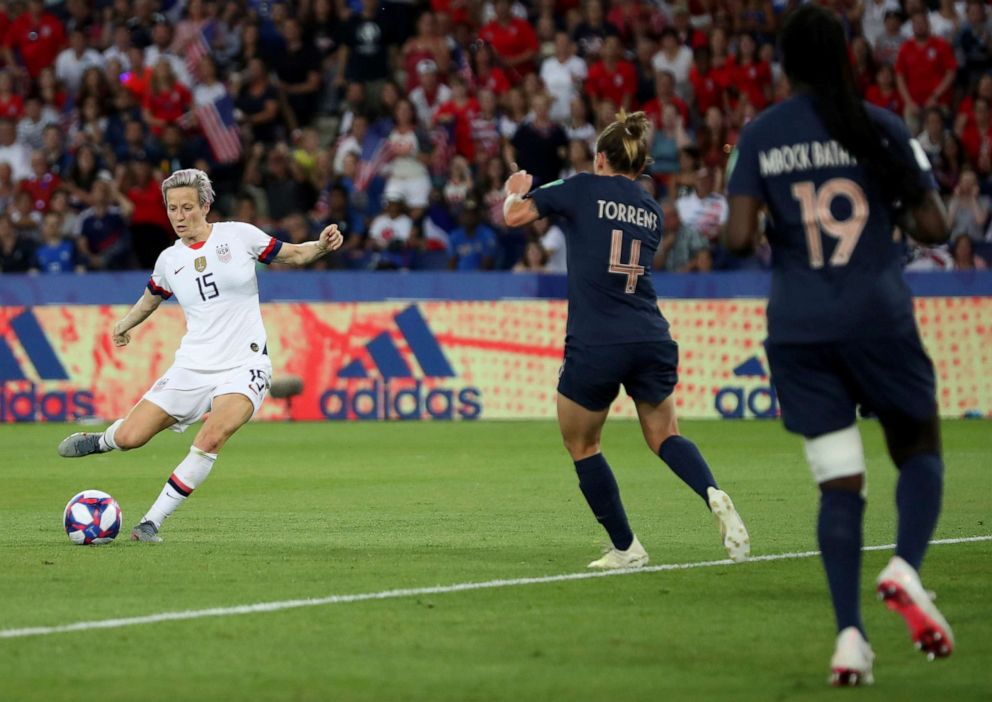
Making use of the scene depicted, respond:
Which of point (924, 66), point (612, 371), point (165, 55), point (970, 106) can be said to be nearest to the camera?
point (612, 371)

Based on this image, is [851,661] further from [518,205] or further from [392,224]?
[392,224]

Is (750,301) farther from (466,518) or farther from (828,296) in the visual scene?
(828,296)

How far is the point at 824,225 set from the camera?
6.12 meters

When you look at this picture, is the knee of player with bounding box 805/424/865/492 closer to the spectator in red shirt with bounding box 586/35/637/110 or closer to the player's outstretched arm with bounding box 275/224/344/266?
the player's outstretched arm with bounding box 275/224/344/266

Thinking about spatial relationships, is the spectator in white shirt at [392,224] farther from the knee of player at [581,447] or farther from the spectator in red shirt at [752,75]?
the knee of player at [581,447]

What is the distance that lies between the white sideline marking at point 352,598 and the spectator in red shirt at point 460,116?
1500 centimetres

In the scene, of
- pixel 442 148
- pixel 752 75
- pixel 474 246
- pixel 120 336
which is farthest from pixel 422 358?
pixel 120 336

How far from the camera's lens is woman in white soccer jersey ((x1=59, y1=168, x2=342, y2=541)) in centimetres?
1066

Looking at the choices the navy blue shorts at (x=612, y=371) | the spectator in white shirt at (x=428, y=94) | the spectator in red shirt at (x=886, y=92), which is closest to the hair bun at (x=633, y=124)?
the navy blue shorts at (x=612, y=371)

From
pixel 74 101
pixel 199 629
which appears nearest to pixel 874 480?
pixel 199 629

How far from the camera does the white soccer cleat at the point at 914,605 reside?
5.84 metres

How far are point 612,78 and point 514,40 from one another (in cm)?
161

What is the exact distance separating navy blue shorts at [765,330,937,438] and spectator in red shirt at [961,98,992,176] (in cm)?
1658

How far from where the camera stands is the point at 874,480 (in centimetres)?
1424
